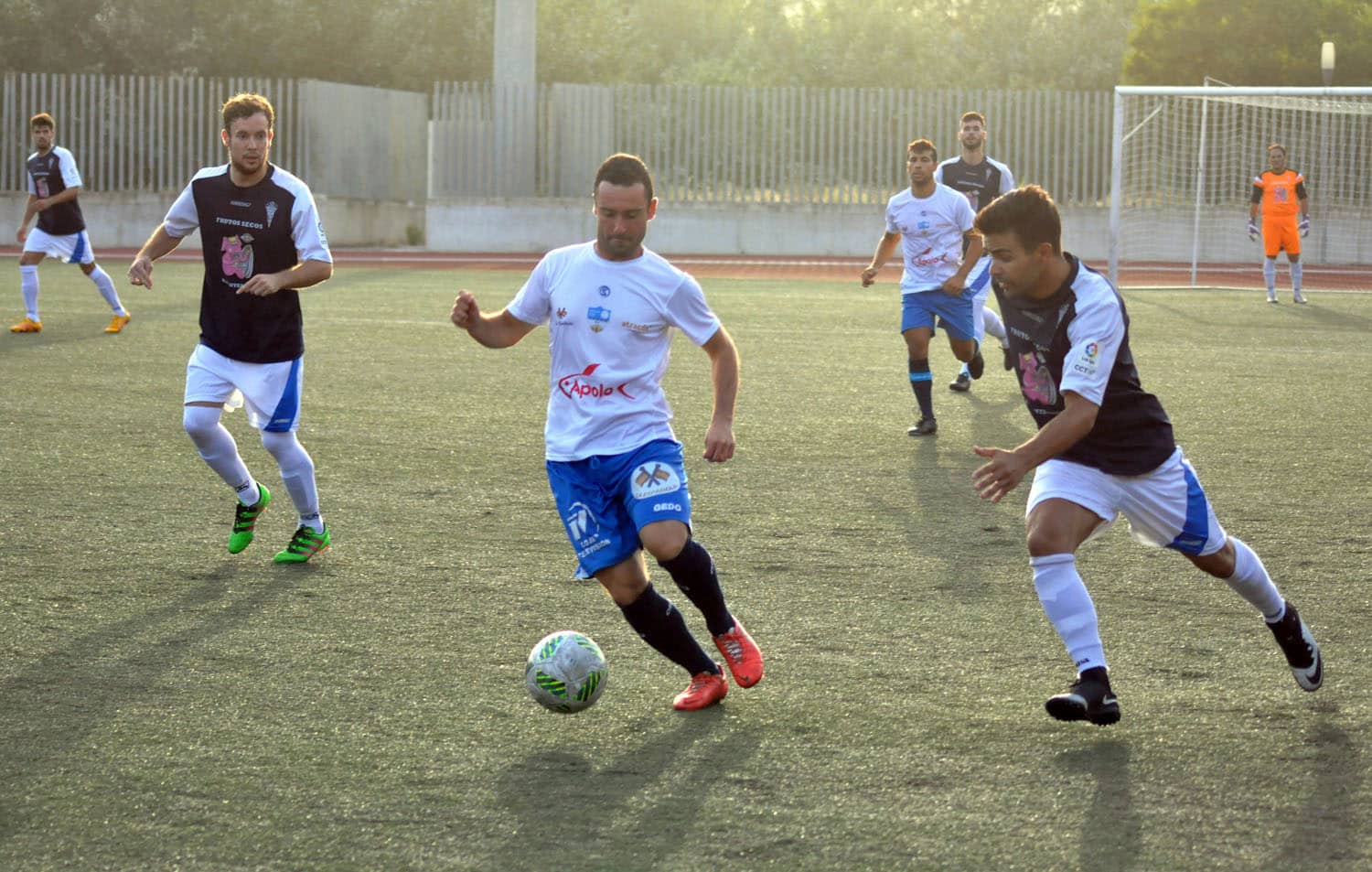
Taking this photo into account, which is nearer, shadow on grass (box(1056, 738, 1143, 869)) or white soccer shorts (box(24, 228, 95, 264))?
shadow on grass (box(1056, 738, 1143, 869))

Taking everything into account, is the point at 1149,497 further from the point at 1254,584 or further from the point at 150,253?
the point at 150,253

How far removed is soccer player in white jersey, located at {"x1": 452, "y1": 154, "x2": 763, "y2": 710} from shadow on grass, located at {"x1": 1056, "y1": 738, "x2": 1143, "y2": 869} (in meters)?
1.05

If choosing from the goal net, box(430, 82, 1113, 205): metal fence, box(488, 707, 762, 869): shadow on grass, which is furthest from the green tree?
box(488, 707, 762, 869): shadow on grass

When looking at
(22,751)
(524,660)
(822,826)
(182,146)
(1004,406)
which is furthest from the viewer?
(182,146)

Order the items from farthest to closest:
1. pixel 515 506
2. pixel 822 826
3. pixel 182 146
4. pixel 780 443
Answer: pixel 182 146 → pixel 780 443 → pixel 515 506 → pixel 822 826

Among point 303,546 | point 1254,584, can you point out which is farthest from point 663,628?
point 303,546

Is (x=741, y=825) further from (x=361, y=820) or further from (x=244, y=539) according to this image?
(x=244, y=539)

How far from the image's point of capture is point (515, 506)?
25.6 feet

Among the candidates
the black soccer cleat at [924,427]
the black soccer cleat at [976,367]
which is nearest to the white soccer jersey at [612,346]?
the black soccer cleat at [924,427]

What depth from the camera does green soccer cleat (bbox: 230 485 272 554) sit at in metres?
6.81

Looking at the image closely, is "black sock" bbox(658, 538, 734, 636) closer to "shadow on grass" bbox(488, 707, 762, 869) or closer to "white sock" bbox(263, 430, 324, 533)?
"shadow on grass" bbox(488, 707, 762, 869)

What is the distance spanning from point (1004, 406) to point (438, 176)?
74.0 feet

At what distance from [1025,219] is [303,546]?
3.58 metres

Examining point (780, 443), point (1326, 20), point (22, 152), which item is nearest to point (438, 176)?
point (22, 152)
